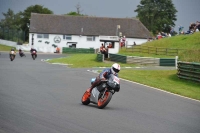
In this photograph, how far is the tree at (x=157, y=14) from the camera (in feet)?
346

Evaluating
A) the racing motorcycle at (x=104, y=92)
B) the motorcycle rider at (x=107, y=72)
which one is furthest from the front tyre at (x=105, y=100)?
the motorcycle rider at (x=107, y=72)

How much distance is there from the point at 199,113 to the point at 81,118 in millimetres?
5291

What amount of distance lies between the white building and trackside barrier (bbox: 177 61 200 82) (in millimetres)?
66537

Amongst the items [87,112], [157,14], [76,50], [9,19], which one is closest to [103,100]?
[87,112]

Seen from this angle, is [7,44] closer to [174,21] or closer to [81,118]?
[174,21]

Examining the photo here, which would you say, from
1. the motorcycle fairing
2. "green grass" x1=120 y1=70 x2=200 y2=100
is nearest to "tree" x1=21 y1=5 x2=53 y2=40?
"green grass" x1=120 y1=70 x2=200 y2=100

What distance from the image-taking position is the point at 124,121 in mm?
11711

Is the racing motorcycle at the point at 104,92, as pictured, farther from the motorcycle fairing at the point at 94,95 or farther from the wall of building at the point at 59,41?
the wall of building at the point at 59,41

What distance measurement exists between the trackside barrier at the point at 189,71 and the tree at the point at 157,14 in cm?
7232

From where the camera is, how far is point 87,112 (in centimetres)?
Answer: 1288

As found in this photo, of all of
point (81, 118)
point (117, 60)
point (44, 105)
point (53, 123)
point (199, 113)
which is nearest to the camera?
point (53, 123)

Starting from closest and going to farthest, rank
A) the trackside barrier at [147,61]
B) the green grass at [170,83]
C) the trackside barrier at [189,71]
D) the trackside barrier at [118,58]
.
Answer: the green grass at [170,83] < the trackside barrier at [189,71] < the trackside barrier at [147,61] < the trackside barrier at [118,58]

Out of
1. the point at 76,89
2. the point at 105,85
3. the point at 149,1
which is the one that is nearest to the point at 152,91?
the point at 76,89

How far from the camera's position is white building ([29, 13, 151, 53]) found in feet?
315
